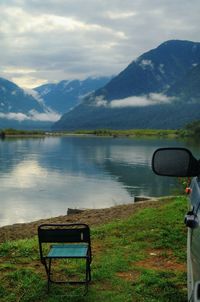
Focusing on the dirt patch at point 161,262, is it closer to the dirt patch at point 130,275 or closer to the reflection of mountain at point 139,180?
the dirt patch at point 130,275

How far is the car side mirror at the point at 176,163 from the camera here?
3752 mm

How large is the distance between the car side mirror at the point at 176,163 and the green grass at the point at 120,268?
3723 mm

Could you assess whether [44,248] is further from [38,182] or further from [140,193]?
[38,182]

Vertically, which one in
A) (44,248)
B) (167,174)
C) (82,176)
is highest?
(167,174)

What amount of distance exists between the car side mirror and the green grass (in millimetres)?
3723

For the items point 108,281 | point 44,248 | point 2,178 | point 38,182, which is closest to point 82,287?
point 108,281

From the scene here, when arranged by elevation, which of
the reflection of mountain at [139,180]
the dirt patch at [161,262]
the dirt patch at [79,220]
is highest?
the dirt patch at [161,262]

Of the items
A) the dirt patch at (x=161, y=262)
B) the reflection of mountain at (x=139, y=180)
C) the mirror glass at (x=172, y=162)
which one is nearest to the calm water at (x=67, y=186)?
the reflection of mountain at (x=139, y=180)

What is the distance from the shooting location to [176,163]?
149 inches

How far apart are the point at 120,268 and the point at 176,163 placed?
524 cm

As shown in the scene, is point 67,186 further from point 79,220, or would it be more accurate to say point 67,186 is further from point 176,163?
point 176,163

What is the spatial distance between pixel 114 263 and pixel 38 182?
34.2 meters

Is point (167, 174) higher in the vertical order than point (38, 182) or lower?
higher

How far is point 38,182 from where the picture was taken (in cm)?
4256
